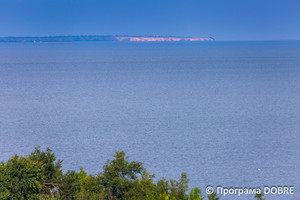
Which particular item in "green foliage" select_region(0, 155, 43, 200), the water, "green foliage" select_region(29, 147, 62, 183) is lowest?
"green foliage" select_region(0, 155, 43, 200)

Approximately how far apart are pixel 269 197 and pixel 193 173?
19.5ft

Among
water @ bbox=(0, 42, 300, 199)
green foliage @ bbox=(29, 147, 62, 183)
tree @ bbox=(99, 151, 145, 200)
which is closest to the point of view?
tree @ bbox=(99, 151, 145, 200)

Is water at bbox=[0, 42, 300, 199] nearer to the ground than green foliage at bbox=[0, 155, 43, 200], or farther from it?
farther from it

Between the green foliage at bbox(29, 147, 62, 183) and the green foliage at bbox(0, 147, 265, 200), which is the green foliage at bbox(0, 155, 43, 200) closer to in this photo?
the green foliage at bbox(0, 147, 265, 200)

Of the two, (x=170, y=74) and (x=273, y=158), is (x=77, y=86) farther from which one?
(x=273, y=158)

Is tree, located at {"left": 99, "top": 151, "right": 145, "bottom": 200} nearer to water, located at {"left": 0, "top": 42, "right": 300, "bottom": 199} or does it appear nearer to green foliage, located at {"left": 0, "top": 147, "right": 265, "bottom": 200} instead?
green foliage, located at {"left": 0, "top": 147, "right": 265, "bottom": 200}

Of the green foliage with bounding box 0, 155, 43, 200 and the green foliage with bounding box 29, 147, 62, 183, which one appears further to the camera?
the green foliage with bounding box 29, 147, 62, 183

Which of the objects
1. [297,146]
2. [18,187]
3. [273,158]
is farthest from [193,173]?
[18,187]

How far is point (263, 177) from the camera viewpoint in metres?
34.1

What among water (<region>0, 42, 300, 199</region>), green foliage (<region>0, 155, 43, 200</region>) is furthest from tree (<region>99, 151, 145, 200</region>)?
water (<region>0, 42, 300, 199</region>)

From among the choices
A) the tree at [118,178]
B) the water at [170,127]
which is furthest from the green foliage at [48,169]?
the water at [170,127]

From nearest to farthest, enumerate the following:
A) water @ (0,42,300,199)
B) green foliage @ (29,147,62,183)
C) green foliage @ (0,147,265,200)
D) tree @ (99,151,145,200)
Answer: green foliage @ (0,147,265,200)
tree @ (99,151,145,200)
green foliage @ (29,147,62,183)
water @ (0,42,300,199)

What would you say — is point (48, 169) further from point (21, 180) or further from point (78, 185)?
point (21, 180)

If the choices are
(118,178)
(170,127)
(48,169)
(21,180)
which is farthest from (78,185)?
(170,127)
